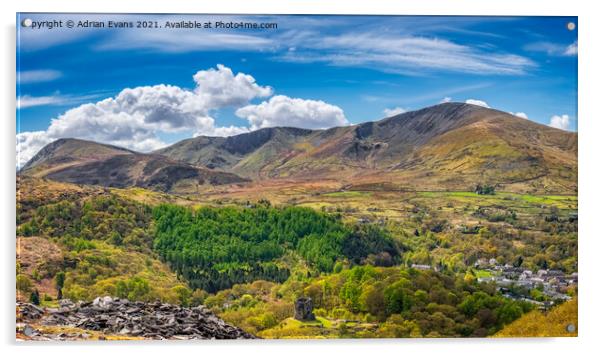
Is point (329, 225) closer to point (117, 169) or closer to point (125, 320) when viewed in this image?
point (125, 320)

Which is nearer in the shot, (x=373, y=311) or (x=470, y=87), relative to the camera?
(x=373, y=311)

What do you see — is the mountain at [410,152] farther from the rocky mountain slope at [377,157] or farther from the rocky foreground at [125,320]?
the rocky foreground at [125,320]

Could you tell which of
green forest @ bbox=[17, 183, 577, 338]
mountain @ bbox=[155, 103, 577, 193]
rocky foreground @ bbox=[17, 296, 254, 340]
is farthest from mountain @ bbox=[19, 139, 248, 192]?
rocky foreground @ bbox=[17, 296, 254, 340]

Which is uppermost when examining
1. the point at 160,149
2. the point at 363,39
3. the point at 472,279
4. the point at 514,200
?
the point at 363,39

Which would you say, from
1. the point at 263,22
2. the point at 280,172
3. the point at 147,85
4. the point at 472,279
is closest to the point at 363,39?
the point at 263,22

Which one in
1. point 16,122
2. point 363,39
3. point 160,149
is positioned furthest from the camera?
point 160,149

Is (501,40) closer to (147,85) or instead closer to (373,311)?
(373,311)
